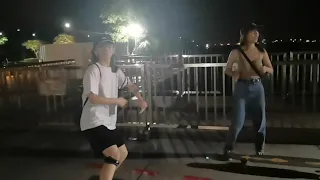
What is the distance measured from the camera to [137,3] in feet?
89.0

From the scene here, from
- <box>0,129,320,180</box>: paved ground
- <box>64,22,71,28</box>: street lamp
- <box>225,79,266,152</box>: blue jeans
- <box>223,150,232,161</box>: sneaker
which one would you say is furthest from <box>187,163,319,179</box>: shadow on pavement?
<box>64,22,71,28</box>: street lamp

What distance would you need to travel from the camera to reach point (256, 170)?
543cm

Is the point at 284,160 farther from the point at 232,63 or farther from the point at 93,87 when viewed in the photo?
the point at 93,87

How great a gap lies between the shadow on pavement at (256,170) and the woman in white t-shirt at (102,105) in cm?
184

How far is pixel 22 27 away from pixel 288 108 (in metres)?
65.6

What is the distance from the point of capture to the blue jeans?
18.0 feet

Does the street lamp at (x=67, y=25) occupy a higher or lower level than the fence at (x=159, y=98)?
higher

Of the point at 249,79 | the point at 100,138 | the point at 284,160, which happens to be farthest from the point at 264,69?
the point at 100,138

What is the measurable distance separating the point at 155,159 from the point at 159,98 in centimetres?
342

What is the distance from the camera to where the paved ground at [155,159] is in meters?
5.39

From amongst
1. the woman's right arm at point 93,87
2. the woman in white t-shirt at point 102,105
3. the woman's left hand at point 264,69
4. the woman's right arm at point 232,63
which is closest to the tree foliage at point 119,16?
the woman's right arm at point 232,63

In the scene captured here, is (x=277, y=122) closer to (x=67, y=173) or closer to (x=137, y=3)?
(x=67, y=173)

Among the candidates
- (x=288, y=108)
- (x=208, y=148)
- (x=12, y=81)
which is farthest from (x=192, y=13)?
(x=208, y=148)

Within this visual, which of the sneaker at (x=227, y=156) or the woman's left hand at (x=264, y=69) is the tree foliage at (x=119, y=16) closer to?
the sneaker at (x=227, y=156)
